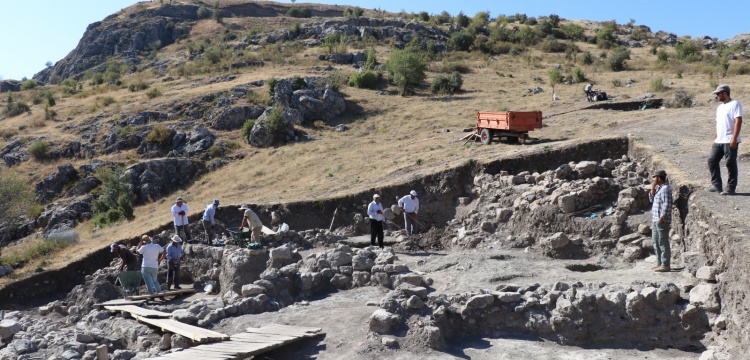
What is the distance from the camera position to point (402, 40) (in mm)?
48656

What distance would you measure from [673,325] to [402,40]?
138 ft

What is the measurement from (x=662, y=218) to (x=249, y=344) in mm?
6400

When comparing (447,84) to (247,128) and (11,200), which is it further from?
(11,200)

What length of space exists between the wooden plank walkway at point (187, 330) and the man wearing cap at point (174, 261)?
284cm

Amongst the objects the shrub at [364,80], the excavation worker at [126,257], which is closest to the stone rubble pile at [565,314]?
the excavation worker at [126,257]

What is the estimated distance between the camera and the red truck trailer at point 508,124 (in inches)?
795

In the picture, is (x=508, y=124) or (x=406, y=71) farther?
(x=406, y=71)

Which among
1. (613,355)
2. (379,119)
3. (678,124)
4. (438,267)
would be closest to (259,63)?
(379,119)

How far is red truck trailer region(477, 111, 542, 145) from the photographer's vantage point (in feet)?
66.2

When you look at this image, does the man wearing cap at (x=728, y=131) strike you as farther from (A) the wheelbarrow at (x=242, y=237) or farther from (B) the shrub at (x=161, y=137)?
(B) the shrub at (x=161, y=137)

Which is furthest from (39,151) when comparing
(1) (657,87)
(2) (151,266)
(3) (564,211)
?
(1) (657,87)

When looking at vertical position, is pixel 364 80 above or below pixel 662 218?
above

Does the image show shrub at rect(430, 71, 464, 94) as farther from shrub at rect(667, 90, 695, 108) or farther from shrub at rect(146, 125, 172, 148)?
shrub at rect(146, 125, 172, 148)

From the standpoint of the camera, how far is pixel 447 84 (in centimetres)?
3509
